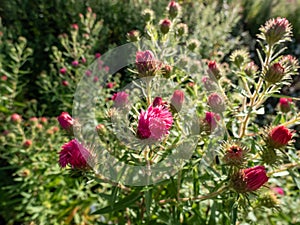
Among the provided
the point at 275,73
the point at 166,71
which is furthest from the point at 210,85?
the point at 275,73

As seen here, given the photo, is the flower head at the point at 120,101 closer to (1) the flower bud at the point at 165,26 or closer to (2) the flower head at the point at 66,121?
(2) the flower head at the point at 66,121

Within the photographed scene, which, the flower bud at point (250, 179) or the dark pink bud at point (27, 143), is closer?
the flower bud at point (250, 179)

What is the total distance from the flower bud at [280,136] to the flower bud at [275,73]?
0.14m

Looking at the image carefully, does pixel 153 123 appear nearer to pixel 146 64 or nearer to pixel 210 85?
pixel 146 64

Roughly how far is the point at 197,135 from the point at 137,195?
0.98 ft

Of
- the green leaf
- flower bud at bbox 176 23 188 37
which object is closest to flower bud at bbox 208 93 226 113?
the green leaf

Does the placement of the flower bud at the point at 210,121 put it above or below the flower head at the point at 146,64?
below

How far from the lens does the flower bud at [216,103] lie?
112cm

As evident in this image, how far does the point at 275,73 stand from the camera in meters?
1.01

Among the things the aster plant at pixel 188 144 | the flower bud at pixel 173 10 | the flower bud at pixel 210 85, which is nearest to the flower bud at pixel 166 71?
the aster plant at pixel 188 144

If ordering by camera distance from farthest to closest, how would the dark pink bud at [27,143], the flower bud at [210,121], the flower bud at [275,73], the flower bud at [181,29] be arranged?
1. the dark pink bud at [27,143]
2. the flower bud at [181,29]
3. the flower bud at [210,121]
4. the flower bud at [275,73]

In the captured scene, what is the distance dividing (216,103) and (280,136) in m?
0.23

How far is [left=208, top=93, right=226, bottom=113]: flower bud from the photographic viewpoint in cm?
112

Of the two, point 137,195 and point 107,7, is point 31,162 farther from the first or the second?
point 107,7
